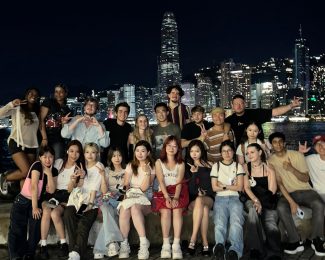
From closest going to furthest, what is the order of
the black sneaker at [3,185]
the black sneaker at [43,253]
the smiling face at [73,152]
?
the black sneaker at [43,253], the smiling face at [73,152], the black sneaker at [3,185]

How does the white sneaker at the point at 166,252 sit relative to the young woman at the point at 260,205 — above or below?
below

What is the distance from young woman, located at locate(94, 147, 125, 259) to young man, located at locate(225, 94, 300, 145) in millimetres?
2160

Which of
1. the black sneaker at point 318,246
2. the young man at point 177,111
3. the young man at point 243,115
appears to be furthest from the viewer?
the young man at point 177,111

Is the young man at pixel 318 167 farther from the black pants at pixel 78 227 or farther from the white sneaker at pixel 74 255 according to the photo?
the white sneaker at pixel 74 255

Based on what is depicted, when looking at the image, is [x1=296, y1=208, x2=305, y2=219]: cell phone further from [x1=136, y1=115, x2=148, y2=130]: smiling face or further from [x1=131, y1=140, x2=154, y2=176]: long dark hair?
[x1=136, y1=115, x2=148, y2=130]: smiling face

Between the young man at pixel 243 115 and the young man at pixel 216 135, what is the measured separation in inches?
18.7

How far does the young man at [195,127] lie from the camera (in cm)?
735

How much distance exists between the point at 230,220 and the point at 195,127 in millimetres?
2028

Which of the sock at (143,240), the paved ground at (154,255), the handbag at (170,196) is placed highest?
the handbag at (170,196)

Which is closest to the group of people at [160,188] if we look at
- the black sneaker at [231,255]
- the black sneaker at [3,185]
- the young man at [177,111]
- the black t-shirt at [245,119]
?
the black sneaker at [231,255]

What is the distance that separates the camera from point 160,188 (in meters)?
6.24

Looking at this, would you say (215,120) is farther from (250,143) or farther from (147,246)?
(147,246)

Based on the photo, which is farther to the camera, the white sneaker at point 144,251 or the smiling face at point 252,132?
the smiling face at point 252,132

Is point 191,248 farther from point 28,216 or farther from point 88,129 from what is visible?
point 88,129
